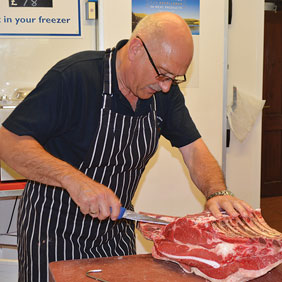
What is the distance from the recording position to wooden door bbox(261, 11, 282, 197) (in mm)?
6281

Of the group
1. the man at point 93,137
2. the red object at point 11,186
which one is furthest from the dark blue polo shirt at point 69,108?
the red object at point 11,186

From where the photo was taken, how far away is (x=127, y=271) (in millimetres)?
1592

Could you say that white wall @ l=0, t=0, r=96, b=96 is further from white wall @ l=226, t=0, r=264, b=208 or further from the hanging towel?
the hanging towel

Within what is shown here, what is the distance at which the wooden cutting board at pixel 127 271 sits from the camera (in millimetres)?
1540

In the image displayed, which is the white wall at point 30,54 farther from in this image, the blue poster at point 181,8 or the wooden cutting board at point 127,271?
the wooden cutting board at point 127,271

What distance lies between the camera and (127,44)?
186 cm

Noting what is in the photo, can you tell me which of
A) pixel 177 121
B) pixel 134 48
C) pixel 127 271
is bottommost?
pixel 127 271

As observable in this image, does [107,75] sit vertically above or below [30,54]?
below

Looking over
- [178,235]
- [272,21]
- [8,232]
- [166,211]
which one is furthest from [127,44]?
[272,21]

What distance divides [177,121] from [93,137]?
437mm

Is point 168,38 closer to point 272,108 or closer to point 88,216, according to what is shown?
point 88,216

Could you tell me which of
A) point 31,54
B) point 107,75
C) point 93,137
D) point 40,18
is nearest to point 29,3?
point 40,18

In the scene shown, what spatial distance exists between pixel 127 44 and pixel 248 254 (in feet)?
2.85

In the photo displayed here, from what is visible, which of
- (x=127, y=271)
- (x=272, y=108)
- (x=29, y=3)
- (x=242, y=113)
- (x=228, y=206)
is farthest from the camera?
(x=272, y=108)
